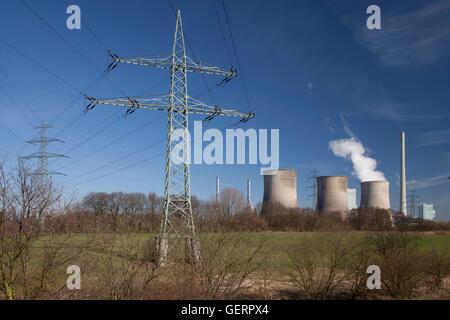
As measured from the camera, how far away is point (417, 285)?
12703mm

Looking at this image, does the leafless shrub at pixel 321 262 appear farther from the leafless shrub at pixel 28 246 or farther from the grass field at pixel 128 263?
the leafless shrub at pixel 28 246

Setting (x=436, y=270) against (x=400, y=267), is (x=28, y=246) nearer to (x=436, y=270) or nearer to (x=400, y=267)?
(x=400, y=267)

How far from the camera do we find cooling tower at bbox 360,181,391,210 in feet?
183

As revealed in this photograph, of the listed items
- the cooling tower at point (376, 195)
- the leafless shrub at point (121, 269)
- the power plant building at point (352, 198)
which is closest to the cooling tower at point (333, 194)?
the cooling tower at point (376, 195)

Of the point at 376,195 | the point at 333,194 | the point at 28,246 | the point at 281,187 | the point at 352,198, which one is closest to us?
the point at 28,246

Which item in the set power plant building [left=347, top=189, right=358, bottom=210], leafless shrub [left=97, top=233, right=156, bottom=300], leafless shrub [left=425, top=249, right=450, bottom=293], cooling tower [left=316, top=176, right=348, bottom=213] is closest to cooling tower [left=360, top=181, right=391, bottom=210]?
cooling tower [left=316, top=176, right=348, bottom=213]

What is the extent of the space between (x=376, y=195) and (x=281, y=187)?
14.8m

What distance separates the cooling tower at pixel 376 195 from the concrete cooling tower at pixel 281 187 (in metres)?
11.6

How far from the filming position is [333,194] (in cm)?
5419

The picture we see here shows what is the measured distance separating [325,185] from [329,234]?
44189mm

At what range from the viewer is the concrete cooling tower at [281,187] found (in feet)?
165

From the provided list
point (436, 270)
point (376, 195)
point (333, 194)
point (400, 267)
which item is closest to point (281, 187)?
point (333, 194)

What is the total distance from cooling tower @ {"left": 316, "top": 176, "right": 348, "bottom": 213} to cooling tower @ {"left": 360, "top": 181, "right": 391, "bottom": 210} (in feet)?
12.2
